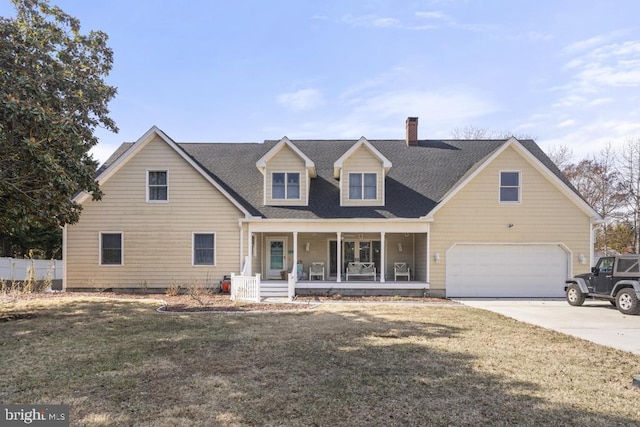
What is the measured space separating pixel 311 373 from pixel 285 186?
39.1 ft

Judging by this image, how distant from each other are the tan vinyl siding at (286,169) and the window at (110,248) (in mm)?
6274

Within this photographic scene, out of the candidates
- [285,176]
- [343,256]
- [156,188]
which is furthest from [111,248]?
[343,256]

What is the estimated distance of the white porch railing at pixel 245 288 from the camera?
14055 mm

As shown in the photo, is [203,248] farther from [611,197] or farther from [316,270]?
[611,197]

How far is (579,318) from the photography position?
11227 mm

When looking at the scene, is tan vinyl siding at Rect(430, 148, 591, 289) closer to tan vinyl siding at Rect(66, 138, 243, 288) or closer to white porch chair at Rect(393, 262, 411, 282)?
white porch chair at Rect(393, 262, 411, 282)

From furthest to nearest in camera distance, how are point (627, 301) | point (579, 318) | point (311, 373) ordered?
point (627, 301) < point (579, 318) < point (311, 373)

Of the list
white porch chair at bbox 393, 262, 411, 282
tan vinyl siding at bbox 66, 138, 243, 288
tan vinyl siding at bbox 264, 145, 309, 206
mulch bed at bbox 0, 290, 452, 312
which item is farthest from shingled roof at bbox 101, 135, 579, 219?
mulch bed at bbox 0, 290, 452, 312

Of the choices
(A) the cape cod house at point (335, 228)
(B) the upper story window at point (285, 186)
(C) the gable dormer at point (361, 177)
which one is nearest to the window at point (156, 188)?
(A) the cape cod house at point (335, 228)

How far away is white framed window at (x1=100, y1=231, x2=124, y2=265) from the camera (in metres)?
16.2

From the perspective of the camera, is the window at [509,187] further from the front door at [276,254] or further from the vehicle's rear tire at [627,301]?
the front door at [276,254]

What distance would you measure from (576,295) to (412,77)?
9909 millimetres

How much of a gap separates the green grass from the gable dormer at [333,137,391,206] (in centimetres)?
799

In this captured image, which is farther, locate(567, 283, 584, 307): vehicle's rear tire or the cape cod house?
the cape cod house
